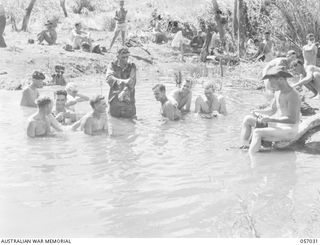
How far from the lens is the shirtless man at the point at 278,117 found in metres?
7.65

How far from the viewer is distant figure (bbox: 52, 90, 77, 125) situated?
10047mm

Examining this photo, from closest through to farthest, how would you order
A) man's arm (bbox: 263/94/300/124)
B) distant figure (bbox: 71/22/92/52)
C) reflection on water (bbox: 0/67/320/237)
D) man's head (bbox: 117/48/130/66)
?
reflection on water (bbox: 0/67/320/237) → man's arm (bbox: 263/94/300/124) → man's head (bbox: 117/48/130/66) → distant figure (bbox: 71/22/92/52)

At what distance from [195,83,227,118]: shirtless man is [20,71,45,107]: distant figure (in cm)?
301

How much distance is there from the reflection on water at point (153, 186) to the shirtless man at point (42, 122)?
0.52 ft

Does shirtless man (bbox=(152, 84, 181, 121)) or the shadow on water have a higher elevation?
shirtless man (bbox=(152, 84, 181, 121))

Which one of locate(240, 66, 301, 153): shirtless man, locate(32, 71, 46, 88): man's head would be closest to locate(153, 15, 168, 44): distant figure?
locate(32, 71, 46, 88): man's head

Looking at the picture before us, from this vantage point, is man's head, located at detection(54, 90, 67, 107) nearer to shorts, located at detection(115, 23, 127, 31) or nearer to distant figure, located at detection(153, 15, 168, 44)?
shorts, located at detection(115, 23, 127, 31)

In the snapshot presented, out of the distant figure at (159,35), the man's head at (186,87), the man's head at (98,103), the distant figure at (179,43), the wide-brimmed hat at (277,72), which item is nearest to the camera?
the wide-brimmed hat at (277,72)

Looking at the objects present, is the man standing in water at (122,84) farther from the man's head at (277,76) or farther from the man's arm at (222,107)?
the man's head at (277,76)

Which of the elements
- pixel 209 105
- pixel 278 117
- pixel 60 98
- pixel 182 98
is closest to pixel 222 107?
pixel 209 105

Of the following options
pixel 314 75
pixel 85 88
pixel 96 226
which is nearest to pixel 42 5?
pixel 85 88

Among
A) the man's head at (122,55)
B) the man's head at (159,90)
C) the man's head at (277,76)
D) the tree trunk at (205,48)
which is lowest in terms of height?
the man's head at (159,90)

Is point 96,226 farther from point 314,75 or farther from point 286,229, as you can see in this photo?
point 314,75

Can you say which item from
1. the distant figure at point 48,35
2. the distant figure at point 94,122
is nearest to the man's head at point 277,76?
the distant figure at point 94,122
